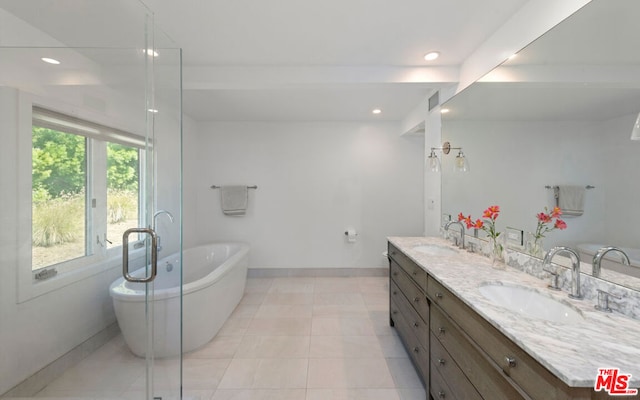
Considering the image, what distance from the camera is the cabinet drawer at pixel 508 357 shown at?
72 centimetres

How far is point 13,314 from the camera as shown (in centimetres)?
157

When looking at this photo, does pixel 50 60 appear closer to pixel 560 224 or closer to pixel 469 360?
pixel 469 360

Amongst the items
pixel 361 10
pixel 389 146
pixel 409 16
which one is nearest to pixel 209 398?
pixel 361 10

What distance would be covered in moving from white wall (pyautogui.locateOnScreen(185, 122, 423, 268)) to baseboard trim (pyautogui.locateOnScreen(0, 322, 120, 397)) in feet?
6.85

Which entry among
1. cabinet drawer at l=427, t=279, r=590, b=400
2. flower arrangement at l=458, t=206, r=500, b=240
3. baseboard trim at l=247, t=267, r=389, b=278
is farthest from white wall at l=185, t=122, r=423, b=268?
cabinet drawer at l=427, t=279, r=590, b=400

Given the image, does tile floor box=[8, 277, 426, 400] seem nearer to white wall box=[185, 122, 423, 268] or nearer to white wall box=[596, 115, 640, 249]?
white wall box=[185, 122, 423, 268]

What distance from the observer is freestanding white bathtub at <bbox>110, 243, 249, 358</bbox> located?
1.82 meters

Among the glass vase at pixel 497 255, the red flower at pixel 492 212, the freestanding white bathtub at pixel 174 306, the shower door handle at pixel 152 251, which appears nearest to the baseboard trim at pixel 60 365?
the freestanding white bathtub at pixel 174 306

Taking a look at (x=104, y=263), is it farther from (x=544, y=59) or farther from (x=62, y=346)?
(x=544, y=59)

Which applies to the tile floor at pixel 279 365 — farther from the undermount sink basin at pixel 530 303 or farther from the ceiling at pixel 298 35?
the ceiling at pixel 298 35

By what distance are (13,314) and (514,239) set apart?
129 inches

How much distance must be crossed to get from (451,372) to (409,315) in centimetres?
66

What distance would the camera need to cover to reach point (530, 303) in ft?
4.19

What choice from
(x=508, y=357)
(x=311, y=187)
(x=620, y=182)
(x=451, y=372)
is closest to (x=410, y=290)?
(x=451, y=372)
